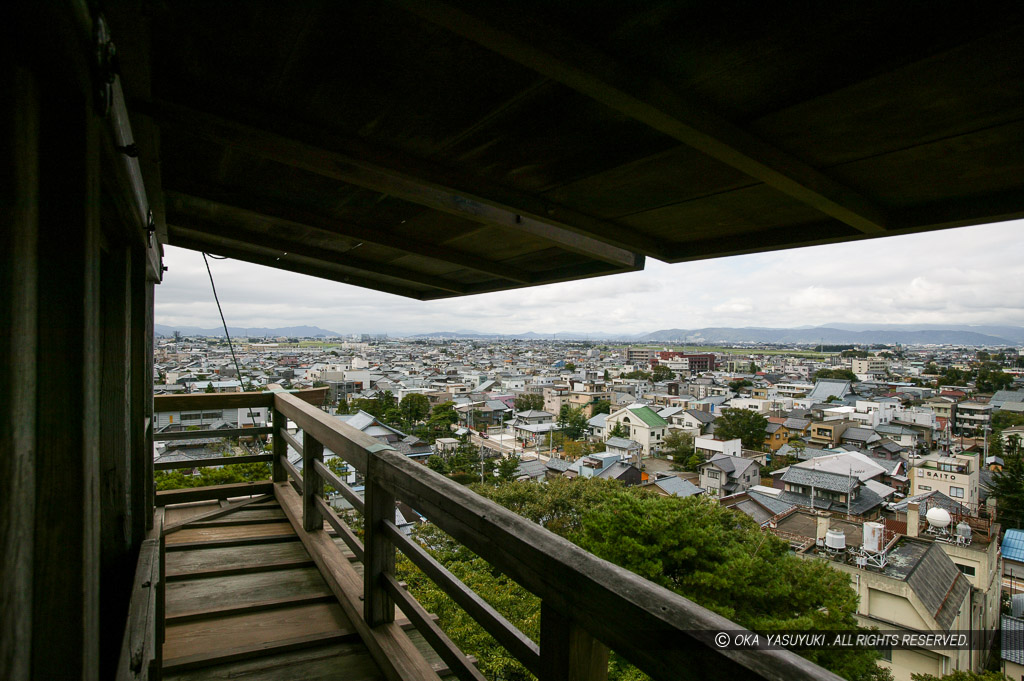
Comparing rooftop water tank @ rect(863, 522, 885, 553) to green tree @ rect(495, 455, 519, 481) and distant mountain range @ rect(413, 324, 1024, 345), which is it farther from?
distant mountain range @ rect(413, 324, 1024, 345)

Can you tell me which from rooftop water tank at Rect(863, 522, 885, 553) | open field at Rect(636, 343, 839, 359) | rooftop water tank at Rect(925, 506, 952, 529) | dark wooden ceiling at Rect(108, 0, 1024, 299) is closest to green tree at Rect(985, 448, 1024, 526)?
rooftop water tank at Rect(925, 506, 952, 529)

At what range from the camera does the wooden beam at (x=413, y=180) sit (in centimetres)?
103

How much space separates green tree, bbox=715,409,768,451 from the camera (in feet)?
79.7

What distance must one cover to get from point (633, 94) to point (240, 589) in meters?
2.45

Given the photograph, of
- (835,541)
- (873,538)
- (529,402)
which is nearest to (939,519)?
(873,538)

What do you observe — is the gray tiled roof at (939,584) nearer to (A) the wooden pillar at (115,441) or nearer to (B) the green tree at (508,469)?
(A) the wooden pillar at (115,441)


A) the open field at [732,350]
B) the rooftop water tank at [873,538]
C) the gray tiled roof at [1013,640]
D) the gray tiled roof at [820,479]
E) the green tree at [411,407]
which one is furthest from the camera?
the open field at [732,350]

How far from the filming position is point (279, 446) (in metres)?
3.16

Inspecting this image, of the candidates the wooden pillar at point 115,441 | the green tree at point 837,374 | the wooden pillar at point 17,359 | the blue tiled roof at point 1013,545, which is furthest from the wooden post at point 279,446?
the green tree at point 837,374

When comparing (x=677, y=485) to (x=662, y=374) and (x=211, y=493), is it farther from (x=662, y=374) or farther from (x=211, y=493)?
(x=662, y=374)

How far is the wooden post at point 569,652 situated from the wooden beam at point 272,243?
61.0 inches

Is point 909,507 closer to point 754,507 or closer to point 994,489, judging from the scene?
point 994,489

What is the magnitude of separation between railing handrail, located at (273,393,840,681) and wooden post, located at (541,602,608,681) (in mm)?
22

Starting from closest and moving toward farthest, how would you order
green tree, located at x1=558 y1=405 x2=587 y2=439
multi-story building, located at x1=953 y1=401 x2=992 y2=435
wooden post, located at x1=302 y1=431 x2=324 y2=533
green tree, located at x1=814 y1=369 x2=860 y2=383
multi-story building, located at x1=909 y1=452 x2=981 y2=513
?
wooden post, located at x1=302 y1=431 x2=324 y2=533, multi-story building, located at x1=909 y1=452 x2=981 y2=513, multi-story building, located at x1=953 y1=401 x2=992 y2=435, green tree, located at x1=558 y1=405 x2=587 y2=439, green tree, located at x1=814 y1=369 x2=860 y2=383
